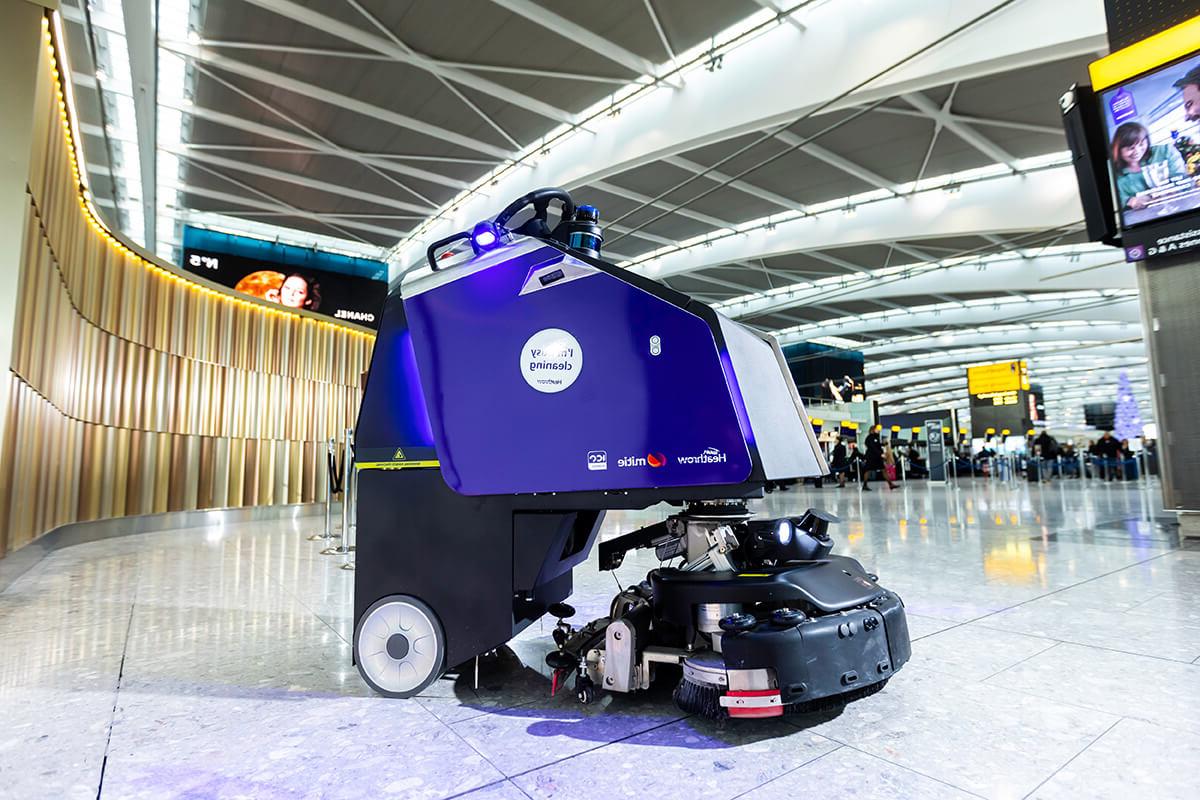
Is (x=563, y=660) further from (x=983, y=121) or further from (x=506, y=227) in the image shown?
(x=983, y=121)

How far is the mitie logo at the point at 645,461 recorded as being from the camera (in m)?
1.85

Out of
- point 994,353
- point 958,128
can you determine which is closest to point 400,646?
point 958,128

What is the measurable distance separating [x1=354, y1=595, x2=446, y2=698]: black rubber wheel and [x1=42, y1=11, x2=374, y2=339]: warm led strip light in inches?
198

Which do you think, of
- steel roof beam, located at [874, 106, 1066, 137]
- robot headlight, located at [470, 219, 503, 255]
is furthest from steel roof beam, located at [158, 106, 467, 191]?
robot headlight, located at [470, 219, 503, 255]

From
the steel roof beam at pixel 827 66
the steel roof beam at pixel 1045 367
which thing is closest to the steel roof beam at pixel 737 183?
the steel roof beam at pixel 827 66

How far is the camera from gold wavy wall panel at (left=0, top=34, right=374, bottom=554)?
4.99 m

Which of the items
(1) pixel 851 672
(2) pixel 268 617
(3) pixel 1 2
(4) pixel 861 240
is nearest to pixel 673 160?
(4) pixel 861 240

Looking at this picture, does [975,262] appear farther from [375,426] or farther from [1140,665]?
[375,426]

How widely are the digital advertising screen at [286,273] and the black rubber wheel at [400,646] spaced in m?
16.9

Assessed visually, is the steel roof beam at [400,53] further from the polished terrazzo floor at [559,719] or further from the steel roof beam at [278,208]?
the polished terrazzo floor at [559,719]

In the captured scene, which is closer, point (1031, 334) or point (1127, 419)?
point (1031, 334)

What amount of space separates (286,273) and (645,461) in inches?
776

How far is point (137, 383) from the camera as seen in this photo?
28.9 ft

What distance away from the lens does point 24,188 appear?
4.02 m
